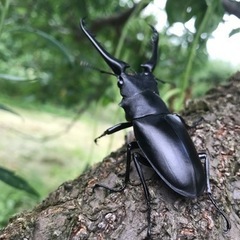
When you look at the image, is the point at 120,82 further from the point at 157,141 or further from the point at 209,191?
the point at 209,191

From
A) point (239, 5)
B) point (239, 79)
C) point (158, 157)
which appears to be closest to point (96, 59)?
point (239, 79)

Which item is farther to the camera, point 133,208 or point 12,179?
point 12,179

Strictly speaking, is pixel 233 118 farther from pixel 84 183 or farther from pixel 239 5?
pixel 84 183

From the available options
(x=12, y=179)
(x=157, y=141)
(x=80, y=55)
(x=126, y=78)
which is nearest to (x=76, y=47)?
(x=80, y=55)

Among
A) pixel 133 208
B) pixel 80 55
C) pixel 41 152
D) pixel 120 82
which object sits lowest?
pixel 41 152

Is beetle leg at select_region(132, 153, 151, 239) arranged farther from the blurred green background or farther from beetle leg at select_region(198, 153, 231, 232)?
the blurred green background

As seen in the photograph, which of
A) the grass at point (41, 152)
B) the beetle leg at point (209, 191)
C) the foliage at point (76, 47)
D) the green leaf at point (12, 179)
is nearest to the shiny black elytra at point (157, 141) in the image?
the beetle leg at point (209, 191)
